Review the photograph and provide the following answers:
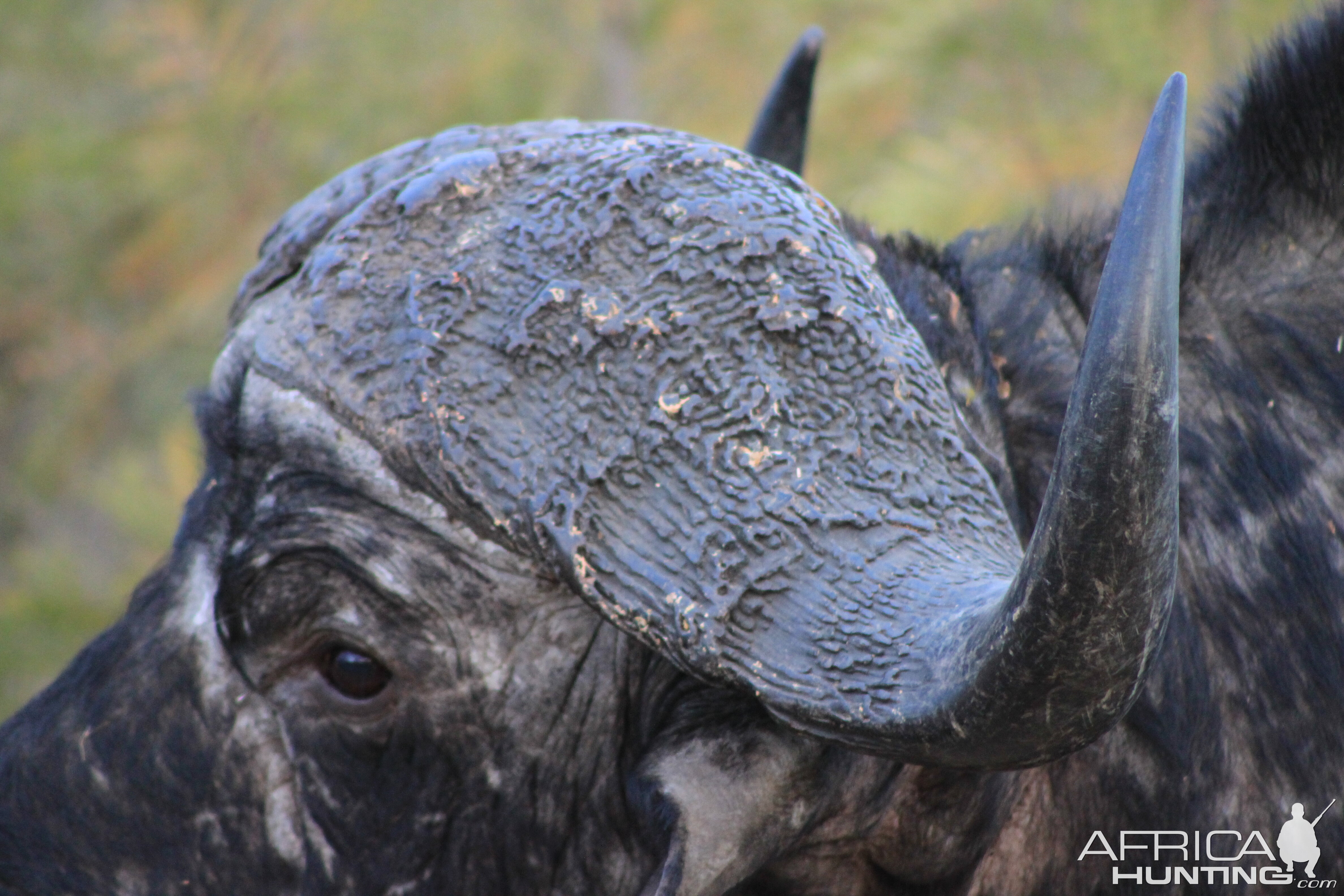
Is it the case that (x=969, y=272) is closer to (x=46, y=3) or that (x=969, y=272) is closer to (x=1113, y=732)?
(x=1113, y=732)

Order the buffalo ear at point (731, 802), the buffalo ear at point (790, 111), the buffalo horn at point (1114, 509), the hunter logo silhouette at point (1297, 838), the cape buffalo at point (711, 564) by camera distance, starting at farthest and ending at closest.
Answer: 1. the buffalo ear at point (790, 111)
2. the hunter logo silhouette at point (1297, 838)
3. the buffalo ear at point (731, 802)
4. the cape buffalo at point (711, 564)
5. the buffalo horn at point (1114, 509)

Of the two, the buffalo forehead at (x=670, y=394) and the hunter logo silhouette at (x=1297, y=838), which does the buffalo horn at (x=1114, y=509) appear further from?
the hunter logo silhouette at (x=1297, y=838)

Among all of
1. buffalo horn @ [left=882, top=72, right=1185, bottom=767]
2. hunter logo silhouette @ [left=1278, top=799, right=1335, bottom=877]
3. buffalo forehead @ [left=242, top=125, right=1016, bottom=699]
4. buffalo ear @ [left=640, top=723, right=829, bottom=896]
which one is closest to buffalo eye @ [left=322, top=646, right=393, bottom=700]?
buffalo forehead @ [left=242, top=125, right=1016, bottom=699]

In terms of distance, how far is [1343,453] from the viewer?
2.50m

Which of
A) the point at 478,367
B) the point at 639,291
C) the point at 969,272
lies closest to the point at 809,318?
the point at 639,291

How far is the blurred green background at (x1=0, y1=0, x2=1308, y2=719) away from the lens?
8805 mm

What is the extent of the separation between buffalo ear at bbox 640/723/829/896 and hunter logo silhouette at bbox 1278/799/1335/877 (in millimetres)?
846

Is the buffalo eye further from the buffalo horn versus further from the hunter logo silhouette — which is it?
the hunter logo silhouette

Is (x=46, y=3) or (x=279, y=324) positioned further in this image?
(x=46, y=3)

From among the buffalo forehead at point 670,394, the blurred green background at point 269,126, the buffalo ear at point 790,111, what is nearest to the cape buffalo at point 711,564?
the buffalo forehead at point 670,394

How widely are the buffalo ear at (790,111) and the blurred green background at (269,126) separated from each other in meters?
4.58

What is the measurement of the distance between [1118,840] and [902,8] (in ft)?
26.2

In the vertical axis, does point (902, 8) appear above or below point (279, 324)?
above

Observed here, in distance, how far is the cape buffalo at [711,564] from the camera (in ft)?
6.19
